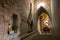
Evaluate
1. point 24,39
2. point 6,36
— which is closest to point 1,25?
point 6,36

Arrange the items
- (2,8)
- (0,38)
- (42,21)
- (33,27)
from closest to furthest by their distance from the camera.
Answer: (0,38)
(2,8)
(33,27)
(42,21)

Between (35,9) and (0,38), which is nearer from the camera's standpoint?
(0,38)

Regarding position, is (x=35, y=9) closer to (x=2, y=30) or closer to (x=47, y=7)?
(x=47, y=7)

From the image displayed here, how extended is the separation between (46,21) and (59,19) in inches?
611

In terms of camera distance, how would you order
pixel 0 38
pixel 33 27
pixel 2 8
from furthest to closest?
pixel 33 27 → pixel 2 8 → pixel 0 38

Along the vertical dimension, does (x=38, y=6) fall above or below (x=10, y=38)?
above

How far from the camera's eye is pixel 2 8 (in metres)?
4.94

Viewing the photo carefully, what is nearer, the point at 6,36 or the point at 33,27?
the point at 6,36

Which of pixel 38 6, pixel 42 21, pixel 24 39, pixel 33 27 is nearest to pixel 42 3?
pixel 38 6

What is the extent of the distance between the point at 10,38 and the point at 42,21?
576 inches

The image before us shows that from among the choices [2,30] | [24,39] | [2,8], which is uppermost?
[2,8]

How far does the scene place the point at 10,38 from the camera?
219 inches

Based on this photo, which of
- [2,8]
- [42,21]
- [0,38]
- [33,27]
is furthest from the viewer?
[42,21]

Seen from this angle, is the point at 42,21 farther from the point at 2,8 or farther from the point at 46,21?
the point at 2,8
